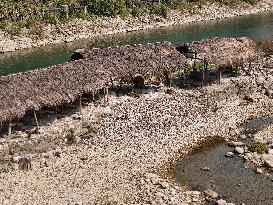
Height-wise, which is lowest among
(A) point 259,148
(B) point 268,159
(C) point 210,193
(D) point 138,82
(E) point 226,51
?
(C) point 210,193

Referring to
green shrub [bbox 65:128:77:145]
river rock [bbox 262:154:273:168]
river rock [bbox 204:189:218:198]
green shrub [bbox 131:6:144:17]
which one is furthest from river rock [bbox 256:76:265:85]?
green shrub [bbox 131:6:144:17]

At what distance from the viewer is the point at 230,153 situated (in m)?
34.8

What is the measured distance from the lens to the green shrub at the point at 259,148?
3469cm

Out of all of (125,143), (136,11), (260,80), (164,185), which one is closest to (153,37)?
(136,11)

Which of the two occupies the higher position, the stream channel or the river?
the stream channel

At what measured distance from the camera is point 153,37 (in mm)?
76000

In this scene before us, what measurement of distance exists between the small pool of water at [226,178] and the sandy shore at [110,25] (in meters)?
42.9

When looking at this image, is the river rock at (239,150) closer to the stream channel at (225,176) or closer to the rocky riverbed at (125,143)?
the stream channel at (225,176)

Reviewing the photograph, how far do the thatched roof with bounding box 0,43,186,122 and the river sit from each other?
19520 mm

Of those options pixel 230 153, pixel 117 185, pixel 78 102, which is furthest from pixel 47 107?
pixel 230 153

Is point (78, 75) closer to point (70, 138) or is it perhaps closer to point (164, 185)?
point (70, 138)

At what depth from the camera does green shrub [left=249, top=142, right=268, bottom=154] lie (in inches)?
1366

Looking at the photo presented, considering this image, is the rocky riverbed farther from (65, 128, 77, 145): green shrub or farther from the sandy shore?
the sandy shore

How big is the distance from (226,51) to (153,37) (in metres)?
30.0
